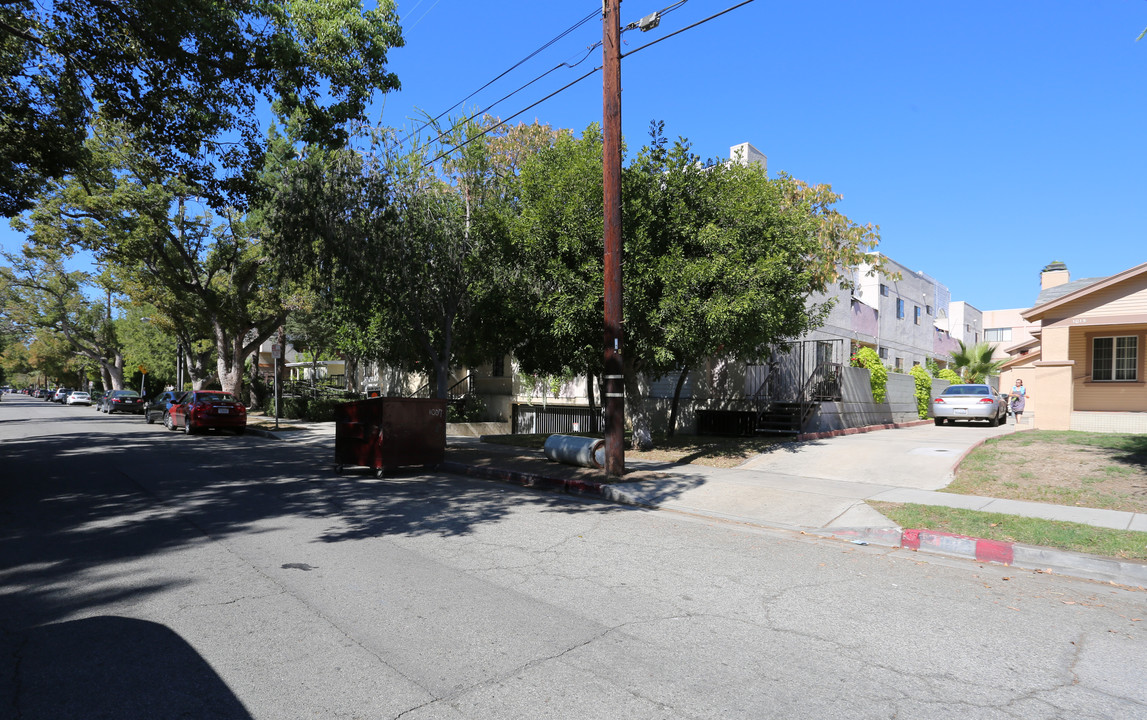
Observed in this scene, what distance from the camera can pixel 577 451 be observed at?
12.8m

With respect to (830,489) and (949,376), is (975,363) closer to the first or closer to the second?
(949,376)

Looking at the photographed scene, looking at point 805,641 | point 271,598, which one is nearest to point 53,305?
point 271,598

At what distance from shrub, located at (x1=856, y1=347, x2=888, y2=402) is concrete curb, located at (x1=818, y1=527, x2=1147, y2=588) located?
14.8 metres

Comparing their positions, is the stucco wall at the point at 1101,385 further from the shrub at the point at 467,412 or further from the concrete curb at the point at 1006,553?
the shrub at the point at 467,412

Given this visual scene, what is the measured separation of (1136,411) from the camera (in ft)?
59.4

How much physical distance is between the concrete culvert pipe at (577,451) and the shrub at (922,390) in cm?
1824

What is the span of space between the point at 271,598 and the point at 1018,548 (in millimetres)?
7202

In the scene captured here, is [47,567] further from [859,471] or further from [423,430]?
[859,471]

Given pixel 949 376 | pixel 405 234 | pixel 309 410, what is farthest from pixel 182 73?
pixel 949 376

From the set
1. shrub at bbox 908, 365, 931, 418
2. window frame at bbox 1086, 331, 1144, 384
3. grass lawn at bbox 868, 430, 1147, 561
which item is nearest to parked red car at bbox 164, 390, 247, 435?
grass lawn at bbox 868, 430, 1147, 561

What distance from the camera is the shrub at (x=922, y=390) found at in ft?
84.2

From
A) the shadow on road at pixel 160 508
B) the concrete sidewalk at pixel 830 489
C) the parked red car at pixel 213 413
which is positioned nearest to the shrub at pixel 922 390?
the concrete sidewalk at pixel 830 489

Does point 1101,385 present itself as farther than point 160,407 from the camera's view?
No

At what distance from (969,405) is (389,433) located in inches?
743
